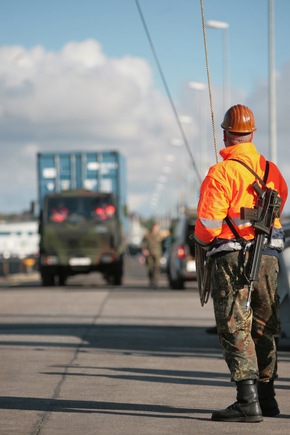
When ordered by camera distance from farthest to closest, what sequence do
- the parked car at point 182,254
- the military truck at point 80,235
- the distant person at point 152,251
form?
1. the distant person at point 152,251
2. the military truck at point 80,235
3. the parked car at point 182,254

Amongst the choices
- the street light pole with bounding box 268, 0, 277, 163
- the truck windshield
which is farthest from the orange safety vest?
the truck windshield

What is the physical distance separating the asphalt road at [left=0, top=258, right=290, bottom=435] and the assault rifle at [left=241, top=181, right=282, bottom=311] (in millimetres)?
937

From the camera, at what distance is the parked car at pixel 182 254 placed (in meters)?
30.6

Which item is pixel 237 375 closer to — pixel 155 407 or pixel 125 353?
pixel 155 407

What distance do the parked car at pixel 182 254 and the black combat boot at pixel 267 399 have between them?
72.1 ft

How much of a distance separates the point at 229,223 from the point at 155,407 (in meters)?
1.56

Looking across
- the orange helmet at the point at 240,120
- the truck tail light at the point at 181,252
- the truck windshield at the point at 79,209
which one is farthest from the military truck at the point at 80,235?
the orange helmet at the point at 240,120

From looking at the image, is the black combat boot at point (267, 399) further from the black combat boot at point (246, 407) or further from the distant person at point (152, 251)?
the distant person at point (152, 251)

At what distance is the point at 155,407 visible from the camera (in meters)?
8.49

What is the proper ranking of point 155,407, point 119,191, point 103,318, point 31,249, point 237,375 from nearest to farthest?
point 237,375 < point 155,407 < point 103,318 < point 119,191 < point 31,249

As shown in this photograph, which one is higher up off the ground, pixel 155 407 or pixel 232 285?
pixel 232 285

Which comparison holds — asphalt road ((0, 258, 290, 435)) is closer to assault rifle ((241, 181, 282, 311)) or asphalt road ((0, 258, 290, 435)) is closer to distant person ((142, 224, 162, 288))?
assault rifle ((241, 181, 282, 311))

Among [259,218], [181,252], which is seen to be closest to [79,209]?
[181,252]

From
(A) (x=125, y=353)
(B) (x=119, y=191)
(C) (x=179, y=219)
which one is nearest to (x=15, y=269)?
(B) (x=119, y=191)
